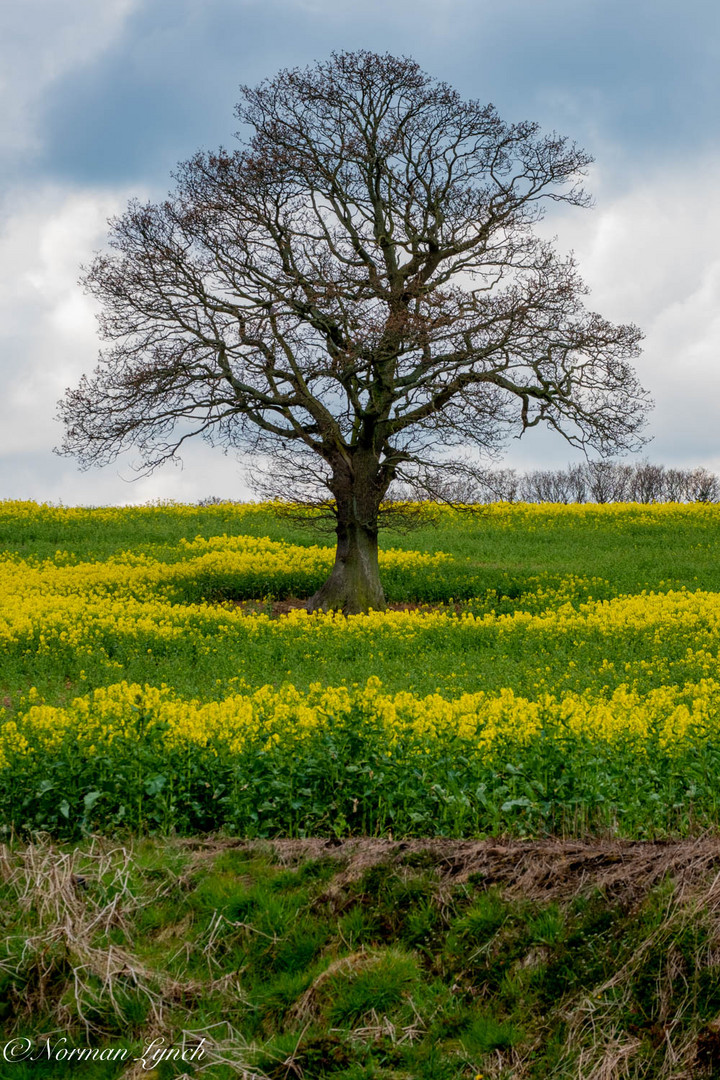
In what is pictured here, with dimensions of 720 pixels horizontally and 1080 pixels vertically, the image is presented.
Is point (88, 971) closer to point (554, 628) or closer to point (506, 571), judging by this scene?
point (554, 628)

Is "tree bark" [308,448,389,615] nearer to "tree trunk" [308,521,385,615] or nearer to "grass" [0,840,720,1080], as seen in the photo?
"tree trunk" [308,521,385,615]

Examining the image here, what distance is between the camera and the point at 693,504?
4306cm

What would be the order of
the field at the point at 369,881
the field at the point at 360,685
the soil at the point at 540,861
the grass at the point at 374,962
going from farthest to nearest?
1. the field at the point at 360,685
2. the soil at the point at 540,861
3. the field at the point at 369,881
4. the grass at the point at 374,962

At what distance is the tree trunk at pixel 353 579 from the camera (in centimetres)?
2297

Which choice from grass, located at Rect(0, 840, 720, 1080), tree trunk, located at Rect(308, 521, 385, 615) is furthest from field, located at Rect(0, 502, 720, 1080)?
tree trunk, located at Rect(308, 521, 385, 615)

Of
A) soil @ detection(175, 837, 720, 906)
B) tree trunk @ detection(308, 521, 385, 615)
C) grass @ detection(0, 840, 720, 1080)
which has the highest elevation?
tree trunk @ detection(308, 521, 385, 615)

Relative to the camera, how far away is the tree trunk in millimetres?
22969

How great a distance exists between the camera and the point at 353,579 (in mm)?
23125

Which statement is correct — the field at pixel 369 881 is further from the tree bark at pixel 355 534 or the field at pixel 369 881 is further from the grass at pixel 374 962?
the tree bark at pixel 355 534

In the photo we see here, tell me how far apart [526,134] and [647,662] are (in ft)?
47.3

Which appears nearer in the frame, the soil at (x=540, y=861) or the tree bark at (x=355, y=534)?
the soil at (x=540, y=861)

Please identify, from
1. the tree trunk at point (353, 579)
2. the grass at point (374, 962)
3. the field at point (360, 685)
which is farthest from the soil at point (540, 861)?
the tree trunk at point (353, 579)

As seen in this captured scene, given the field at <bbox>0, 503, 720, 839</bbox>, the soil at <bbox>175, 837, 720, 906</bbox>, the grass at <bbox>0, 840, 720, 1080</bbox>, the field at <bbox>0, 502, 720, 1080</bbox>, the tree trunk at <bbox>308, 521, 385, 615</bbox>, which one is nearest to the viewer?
the grass at <bbox>0, 840, 720, 1080</bbox>

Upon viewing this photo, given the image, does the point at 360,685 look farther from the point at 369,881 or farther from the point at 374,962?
the point at 374,962
